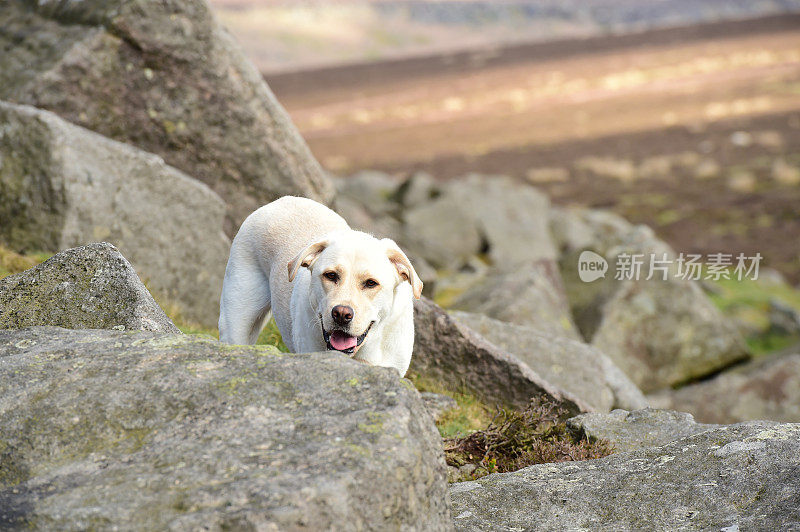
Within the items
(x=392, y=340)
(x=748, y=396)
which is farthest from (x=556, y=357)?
(x=748, y=396)

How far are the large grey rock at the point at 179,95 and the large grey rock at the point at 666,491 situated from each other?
7666mm

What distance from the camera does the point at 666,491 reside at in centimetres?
496

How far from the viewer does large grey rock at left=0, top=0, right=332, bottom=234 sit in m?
12.0

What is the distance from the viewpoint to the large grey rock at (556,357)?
10422 millimetres

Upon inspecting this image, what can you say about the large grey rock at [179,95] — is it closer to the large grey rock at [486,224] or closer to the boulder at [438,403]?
the boulder at [438,403]

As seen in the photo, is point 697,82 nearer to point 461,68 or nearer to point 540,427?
point 461,68

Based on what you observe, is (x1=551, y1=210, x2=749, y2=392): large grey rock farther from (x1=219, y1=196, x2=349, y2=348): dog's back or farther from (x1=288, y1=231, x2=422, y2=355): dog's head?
(x1=288, y1=231, x2=422, y2=355): dog's head

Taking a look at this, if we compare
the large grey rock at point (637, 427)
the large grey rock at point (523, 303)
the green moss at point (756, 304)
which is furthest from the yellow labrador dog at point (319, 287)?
the green moss at point (756, 304)

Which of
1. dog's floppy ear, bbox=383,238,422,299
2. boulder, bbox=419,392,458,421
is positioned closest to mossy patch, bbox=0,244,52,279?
boulder, bbox=419,392,458,421

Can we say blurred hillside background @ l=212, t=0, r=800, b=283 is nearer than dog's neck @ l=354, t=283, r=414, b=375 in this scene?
No

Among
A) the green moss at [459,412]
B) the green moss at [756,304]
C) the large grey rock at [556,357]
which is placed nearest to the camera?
the green moss at [459,412]

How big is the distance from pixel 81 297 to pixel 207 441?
2.12m

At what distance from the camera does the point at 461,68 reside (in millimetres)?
127875

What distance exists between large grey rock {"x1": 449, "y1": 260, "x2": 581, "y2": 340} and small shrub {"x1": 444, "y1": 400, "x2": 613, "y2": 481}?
5.97 metres
